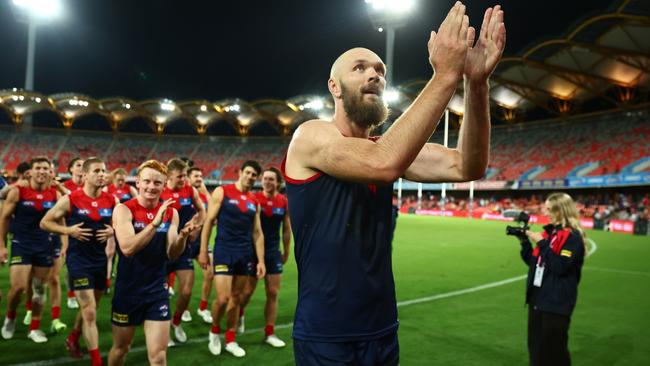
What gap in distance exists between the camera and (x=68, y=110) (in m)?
54.1

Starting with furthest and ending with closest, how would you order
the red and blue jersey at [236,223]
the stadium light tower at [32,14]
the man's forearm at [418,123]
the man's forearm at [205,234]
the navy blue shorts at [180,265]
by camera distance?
the stadium light tower at [32,14]
the navy blue shorts at [180,265]
the man's forearm at [205,234]
the red and blue jersey at [236,223]
the man's forearm at [418,123]

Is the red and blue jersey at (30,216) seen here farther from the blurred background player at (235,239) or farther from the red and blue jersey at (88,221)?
the blurred background player at (235,239)

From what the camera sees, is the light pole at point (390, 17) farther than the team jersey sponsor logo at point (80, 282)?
Yes

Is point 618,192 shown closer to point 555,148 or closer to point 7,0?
point 555,148

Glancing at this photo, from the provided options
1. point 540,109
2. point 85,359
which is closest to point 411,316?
point 85,359

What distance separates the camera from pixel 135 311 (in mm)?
4137

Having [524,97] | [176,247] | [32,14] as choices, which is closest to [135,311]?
[176,247]

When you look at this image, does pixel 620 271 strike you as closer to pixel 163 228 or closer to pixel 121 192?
pixel 163 228

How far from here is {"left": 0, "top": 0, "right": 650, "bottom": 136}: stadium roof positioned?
2948 cm

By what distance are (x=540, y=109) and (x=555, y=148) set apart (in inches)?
280

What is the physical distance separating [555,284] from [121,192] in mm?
8272

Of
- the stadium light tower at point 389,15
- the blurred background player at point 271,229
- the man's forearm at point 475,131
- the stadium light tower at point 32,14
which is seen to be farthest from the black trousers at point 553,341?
the stadium light tower at point 32,14

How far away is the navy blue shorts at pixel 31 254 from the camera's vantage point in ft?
21.0

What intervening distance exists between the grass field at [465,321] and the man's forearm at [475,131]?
4.18 m
